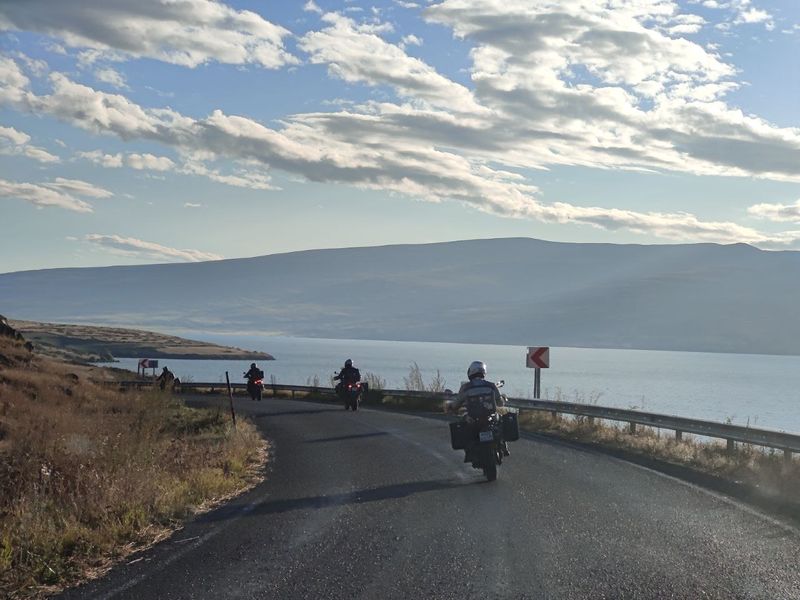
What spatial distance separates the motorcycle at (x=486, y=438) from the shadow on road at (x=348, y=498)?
1.42ft

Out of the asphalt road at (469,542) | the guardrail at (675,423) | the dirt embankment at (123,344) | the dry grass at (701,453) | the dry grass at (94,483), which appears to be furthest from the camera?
the dirt embankment at (123,344)

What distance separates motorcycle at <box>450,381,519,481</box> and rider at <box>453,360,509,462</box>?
5cm

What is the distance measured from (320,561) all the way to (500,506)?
3608mm

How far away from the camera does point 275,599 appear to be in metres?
6.87

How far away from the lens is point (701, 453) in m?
17.3

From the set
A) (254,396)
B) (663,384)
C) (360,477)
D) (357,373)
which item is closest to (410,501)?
(360,477)

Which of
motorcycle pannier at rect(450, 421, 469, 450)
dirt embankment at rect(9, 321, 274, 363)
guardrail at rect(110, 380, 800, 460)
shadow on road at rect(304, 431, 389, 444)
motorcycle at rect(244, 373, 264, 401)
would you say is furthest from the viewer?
dirt embankment at rect(9, 321, 274, 363)

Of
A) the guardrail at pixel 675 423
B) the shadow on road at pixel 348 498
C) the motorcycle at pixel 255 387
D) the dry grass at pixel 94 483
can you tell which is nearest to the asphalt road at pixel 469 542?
the shadow on road at pixel 348 498

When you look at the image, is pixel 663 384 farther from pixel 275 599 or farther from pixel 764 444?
pixel 275 599

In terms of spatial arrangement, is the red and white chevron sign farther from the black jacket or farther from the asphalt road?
the asphalt road

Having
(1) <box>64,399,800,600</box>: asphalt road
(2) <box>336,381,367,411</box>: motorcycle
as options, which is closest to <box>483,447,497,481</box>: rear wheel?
(1) <box>64,399,800,600</box>: asphalt road

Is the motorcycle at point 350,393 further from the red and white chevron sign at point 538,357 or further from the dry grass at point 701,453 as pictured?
the dry grass at point 701,453

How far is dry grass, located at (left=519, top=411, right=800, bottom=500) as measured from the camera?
1391 centimetres

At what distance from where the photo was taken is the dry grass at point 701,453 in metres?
13.9
